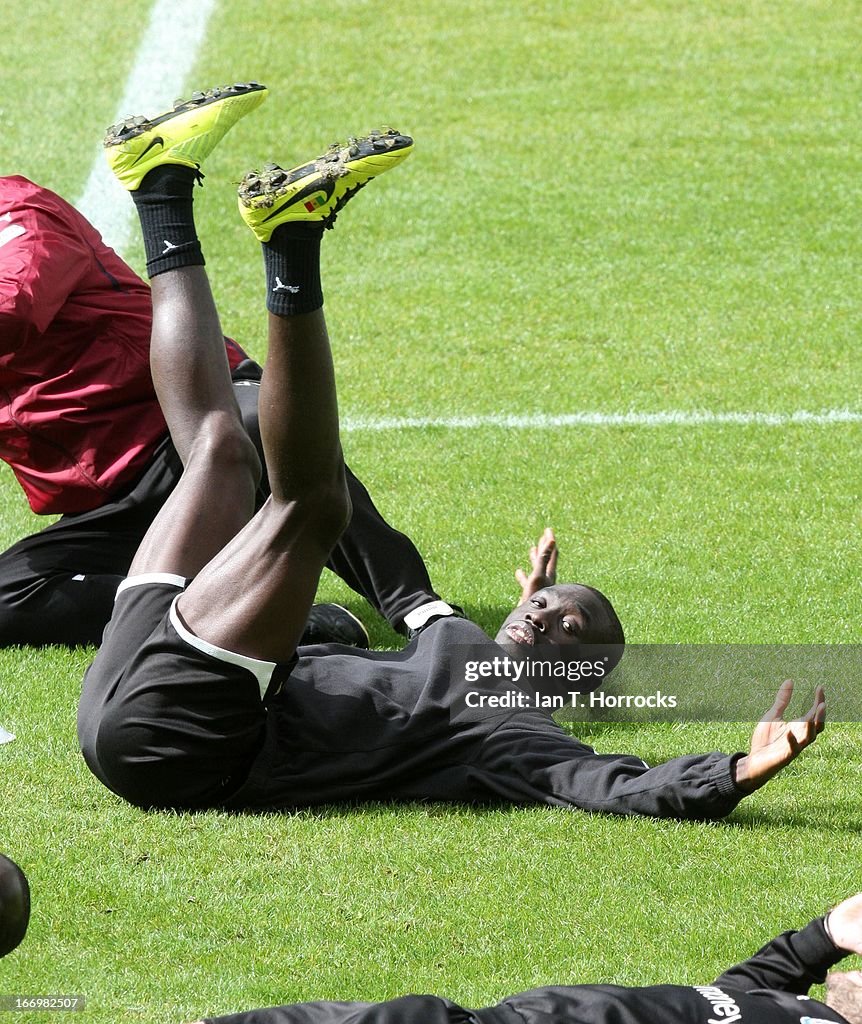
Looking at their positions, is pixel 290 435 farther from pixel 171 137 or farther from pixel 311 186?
pixel 171 137

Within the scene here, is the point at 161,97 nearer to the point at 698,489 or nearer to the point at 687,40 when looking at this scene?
the point at 687,40

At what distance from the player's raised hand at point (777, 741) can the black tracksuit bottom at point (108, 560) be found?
152 centimetres

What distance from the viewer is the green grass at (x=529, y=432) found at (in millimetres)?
3816

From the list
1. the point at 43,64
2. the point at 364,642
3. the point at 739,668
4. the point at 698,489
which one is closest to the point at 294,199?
the point at 364,642

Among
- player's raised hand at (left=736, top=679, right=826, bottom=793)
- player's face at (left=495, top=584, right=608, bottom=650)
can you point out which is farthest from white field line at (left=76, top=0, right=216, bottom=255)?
player's raised hand at (left=736, top=679, right=826, bottom=793)

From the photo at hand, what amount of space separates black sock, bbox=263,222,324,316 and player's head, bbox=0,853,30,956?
4.81 ft

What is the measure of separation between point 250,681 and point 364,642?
1.47m

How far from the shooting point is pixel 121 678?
430 centimetres

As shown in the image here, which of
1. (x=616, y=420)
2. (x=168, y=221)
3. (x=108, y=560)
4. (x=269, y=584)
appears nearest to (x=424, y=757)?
(x=269, y=584)

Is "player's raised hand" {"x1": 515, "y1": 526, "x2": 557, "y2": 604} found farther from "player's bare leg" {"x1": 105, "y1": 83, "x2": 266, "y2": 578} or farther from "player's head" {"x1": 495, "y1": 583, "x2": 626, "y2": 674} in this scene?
"player's bare leg" {"x1": 105, "y1": 83, "x2": 266, "y2": 578}

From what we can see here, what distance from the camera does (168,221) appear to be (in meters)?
4.99

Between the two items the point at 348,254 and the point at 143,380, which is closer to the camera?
the point at 143,380

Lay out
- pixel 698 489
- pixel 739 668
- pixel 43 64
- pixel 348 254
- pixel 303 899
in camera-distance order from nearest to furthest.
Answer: pixel 303 899 → pixel 739 668 → pixel 698 489 → pixel 348 254 → pixel 43 64

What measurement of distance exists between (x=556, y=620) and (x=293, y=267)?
1.85m
